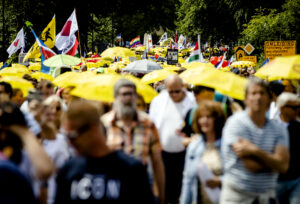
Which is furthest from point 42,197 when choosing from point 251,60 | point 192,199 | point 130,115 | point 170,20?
point 170,20

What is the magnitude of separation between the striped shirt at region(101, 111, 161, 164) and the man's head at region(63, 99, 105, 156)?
111 centimetres

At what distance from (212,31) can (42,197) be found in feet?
121

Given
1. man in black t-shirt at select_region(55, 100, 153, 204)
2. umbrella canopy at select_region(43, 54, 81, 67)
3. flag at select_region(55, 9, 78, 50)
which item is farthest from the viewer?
flag at select_region(55, 9, 78, 50)

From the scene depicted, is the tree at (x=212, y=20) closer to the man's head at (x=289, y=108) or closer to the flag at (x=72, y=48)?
the flag at (x=72, y=48)

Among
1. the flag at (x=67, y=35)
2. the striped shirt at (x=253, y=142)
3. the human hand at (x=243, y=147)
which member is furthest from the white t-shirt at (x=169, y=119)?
the flag at (x=67, y=35)

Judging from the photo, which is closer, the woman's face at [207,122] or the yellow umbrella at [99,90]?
the woman's face at [207,122]

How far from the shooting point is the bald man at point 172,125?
566cm

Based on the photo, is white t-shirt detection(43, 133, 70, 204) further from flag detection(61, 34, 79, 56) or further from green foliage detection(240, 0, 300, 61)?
green foliage detection(240, 0, 300, 61)

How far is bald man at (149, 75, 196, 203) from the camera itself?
566 centimetres

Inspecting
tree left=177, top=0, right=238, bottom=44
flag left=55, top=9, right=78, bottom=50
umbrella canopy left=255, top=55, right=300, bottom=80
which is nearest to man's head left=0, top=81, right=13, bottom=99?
umbrella canopy left=255, top=55, right=300, bottom=80

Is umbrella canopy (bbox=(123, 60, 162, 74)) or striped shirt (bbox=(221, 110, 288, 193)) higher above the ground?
umbrella canopy (bbox=(123, 60, 162, 74))

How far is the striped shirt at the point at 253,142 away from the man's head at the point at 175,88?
6.70 feet

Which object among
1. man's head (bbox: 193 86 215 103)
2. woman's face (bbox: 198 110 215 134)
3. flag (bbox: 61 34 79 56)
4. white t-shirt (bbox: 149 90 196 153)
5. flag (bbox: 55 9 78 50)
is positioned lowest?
white t-shirt (bbox: 149 90 196 153)

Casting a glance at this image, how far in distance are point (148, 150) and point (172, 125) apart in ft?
6.14
